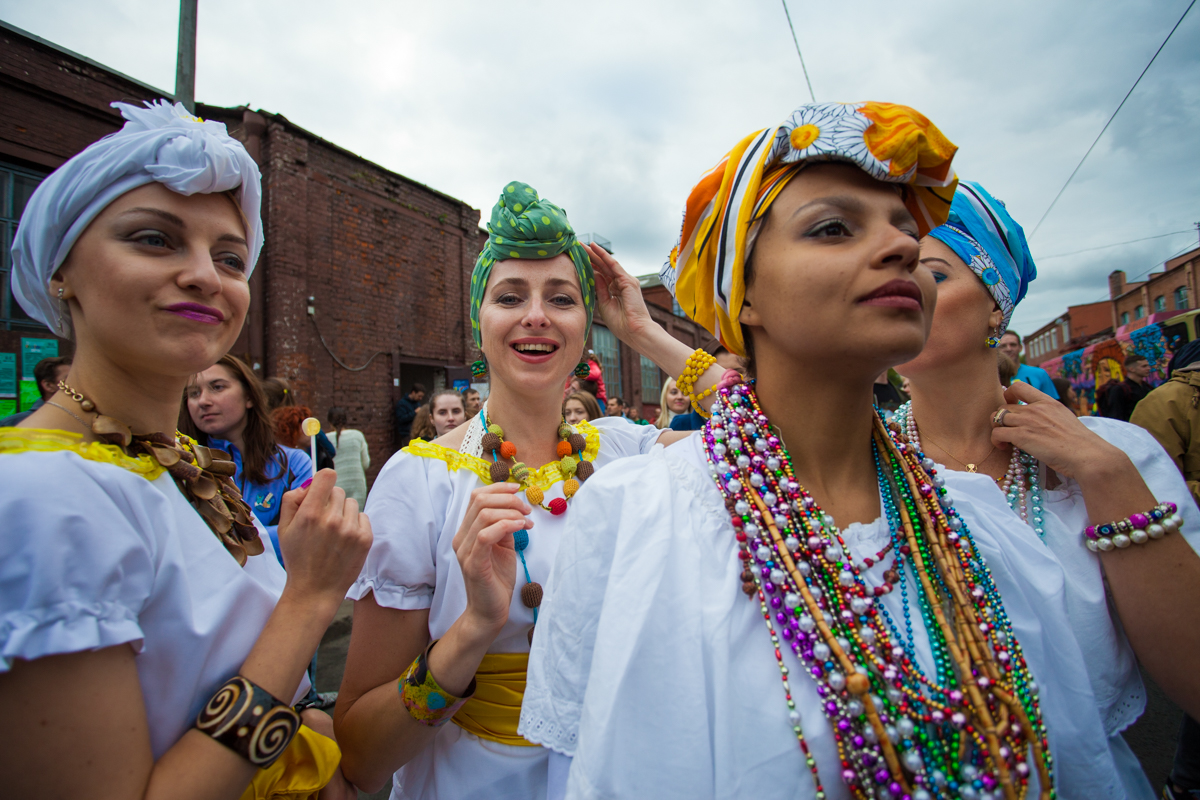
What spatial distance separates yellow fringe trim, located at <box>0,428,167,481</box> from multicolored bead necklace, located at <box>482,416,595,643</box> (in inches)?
32.8

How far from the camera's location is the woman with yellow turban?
36.0 inches

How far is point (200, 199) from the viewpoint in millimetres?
1214

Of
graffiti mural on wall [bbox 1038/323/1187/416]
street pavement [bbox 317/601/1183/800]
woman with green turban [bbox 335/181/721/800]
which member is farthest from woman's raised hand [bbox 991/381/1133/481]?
graffiti mural on wall [bbox 1038/323/1187/416]

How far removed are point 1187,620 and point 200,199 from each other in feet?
7.95

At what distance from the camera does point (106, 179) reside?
1.11 metres

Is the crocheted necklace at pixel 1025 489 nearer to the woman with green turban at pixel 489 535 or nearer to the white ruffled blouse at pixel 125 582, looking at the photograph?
the woman with green turban at pixel 489 535

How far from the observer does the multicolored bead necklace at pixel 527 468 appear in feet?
5.45

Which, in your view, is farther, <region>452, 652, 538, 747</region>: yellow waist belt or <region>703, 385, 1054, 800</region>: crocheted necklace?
<region>452, 652, 538, 747</region>: yellow waist belt

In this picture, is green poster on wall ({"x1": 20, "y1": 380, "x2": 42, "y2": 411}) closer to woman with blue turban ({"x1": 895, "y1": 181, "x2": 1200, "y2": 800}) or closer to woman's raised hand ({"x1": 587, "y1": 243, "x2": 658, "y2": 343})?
woman's raised hand ({"x1": 587, "y1": 243, "x2": 658, "y2": 343})

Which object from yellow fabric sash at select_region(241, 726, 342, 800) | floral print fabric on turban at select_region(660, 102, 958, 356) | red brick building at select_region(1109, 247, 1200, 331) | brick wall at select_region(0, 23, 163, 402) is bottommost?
yellow fabric sash at select_region(241, 726, 342, 800)

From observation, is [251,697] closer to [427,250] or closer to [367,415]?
[367,415]

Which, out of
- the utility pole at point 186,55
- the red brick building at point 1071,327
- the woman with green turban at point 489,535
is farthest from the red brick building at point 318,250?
the red brick building at point 1071,327

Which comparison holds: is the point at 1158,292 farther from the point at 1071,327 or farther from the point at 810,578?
the point at 810,578

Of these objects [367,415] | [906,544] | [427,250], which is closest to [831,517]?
[906,544]
